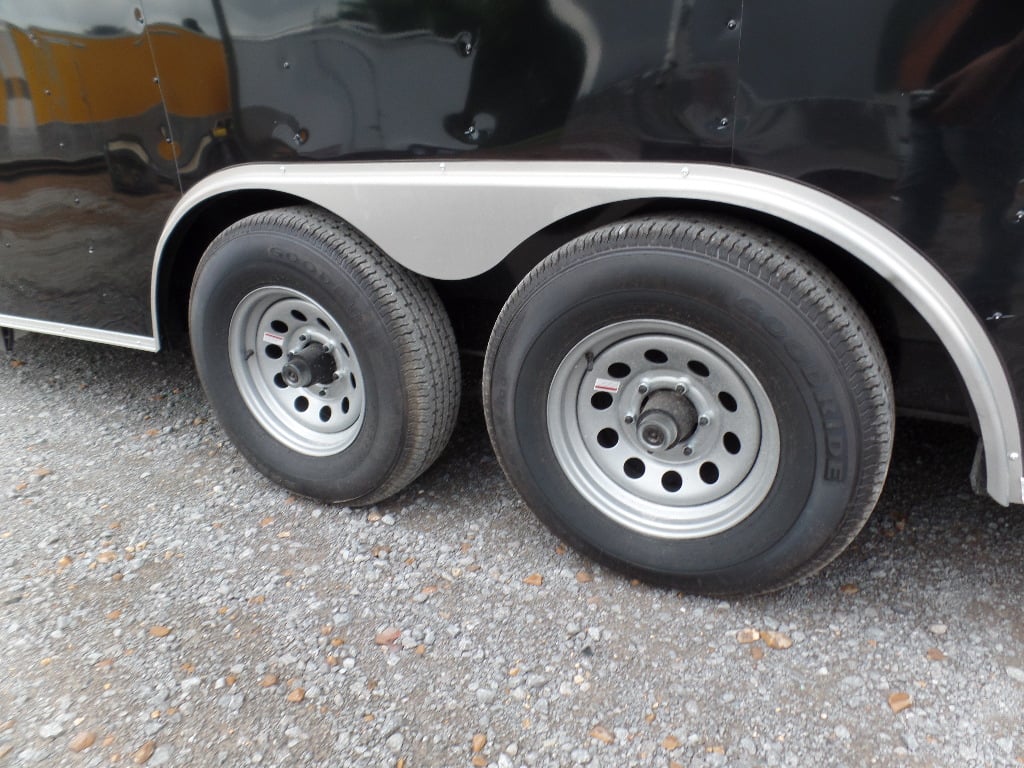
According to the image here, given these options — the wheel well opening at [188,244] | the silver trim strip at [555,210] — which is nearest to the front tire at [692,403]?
the silver trim strip at [555,210]

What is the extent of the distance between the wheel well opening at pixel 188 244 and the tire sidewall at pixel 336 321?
0.54 feet

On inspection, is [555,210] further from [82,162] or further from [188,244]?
[82,162]

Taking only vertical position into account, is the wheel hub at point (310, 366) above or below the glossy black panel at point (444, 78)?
below

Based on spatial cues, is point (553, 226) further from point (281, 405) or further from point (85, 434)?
point (85, 434)

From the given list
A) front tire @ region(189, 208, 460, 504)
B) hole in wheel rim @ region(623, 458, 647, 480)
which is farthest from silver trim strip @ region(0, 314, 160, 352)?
hole in wheel rim @ region(623, 458, 647, 480)

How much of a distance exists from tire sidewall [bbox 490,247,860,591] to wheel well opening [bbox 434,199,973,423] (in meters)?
0.19

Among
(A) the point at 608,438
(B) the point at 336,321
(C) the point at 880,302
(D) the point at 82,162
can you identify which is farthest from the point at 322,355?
(C) the point at 880,302

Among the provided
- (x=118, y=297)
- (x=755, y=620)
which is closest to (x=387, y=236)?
(x=118, y=297)

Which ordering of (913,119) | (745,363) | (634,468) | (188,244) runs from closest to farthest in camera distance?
(913,119) → (745,363) → (634,468) → (188,244)

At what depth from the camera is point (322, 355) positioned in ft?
8.46

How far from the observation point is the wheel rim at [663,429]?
6.73 feet

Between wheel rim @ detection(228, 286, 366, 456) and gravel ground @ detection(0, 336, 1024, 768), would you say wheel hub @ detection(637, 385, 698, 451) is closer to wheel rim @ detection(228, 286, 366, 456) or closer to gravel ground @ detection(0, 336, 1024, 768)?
gravel ground @ detection(0, 336, 1024, 768)

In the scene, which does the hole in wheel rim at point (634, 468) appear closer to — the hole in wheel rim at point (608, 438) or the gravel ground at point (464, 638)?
the hole in wheel rim at point (608, 438)

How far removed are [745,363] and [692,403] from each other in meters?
0.23
